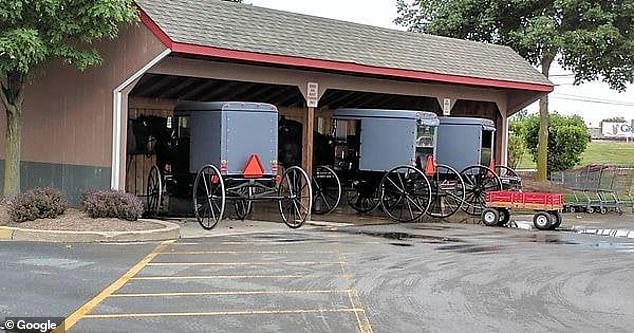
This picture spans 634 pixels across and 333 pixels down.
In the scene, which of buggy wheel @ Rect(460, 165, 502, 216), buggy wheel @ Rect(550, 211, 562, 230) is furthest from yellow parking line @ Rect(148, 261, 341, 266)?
buggy wheel @ Rect(460, 165, 502, 216)

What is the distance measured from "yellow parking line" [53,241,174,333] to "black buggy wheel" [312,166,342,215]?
796cm

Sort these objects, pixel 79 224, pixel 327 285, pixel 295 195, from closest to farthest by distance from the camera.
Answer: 1. pixel 327 285
2. pixel 79 224
3. pixel 295 195

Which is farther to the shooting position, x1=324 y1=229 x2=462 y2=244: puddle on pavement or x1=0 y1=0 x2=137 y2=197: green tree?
x1=324 y1=229 x2=462 y2=244: puddle on pavement

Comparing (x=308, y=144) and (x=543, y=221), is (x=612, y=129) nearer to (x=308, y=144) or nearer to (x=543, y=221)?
(x=543, y=221)

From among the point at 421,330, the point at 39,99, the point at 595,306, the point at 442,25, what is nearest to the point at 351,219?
the point at 39,99

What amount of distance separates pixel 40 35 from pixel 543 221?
10688 mm

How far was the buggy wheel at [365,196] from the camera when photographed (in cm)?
2019

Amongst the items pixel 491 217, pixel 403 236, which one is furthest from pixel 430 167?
pixel 403 236

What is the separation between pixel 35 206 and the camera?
1405 centimetres

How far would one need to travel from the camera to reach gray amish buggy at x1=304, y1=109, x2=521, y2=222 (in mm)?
18875

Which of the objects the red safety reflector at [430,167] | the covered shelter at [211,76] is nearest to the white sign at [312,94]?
the covered shelter at [211,76]

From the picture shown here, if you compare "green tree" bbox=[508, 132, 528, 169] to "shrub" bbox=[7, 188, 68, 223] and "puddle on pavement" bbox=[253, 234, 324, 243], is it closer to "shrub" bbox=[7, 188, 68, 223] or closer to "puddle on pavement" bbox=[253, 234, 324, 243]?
"puddle on pavement" bbox=[253, 234, 324, 243]

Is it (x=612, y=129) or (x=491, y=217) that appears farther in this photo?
(x=612, y=129)

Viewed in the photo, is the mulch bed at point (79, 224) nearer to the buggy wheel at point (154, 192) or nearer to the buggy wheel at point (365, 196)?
the buggy wheel at point (154, 192)
